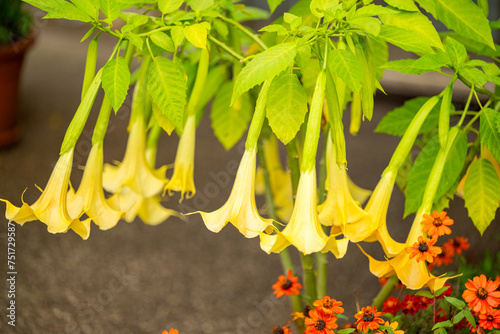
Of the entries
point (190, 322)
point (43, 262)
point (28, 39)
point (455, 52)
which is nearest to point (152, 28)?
point (455, 52)

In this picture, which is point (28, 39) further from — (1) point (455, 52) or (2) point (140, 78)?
(1) point (455, 52)

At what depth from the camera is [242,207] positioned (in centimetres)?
60

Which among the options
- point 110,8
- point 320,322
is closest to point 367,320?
point 320,322

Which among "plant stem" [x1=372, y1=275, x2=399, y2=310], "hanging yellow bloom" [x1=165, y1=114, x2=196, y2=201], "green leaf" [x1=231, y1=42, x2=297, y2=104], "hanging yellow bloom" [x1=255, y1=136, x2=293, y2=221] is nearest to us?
"green leaf" [x1=231, y1=42, x2=297, y2=104]

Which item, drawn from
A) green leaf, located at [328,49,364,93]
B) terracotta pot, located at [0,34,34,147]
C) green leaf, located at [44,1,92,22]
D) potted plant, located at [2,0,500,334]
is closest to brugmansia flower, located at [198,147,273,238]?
potted plant, located at [2,0,500,334]

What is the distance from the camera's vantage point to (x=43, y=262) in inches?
53.7

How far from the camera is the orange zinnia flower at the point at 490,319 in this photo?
0.63 m

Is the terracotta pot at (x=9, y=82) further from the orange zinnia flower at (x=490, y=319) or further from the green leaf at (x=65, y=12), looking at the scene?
the orange zinnia flower at (x=490, y=319)

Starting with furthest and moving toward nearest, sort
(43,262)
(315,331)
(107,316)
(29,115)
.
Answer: (29,115), (43,262), (107,316), (315,331)

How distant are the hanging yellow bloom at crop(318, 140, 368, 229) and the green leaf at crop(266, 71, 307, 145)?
0.23ft

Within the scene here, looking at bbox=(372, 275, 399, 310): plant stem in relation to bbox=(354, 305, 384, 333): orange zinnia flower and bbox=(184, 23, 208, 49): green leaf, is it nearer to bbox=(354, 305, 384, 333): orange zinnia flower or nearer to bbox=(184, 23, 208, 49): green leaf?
bbox=(354, 305, 384, 333): orange zinnia flower

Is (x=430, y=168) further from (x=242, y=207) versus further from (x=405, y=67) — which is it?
(x=242, y=207)

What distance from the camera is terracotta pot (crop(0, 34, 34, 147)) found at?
1.73 m

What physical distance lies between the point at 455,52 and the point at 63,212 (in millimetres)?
503
